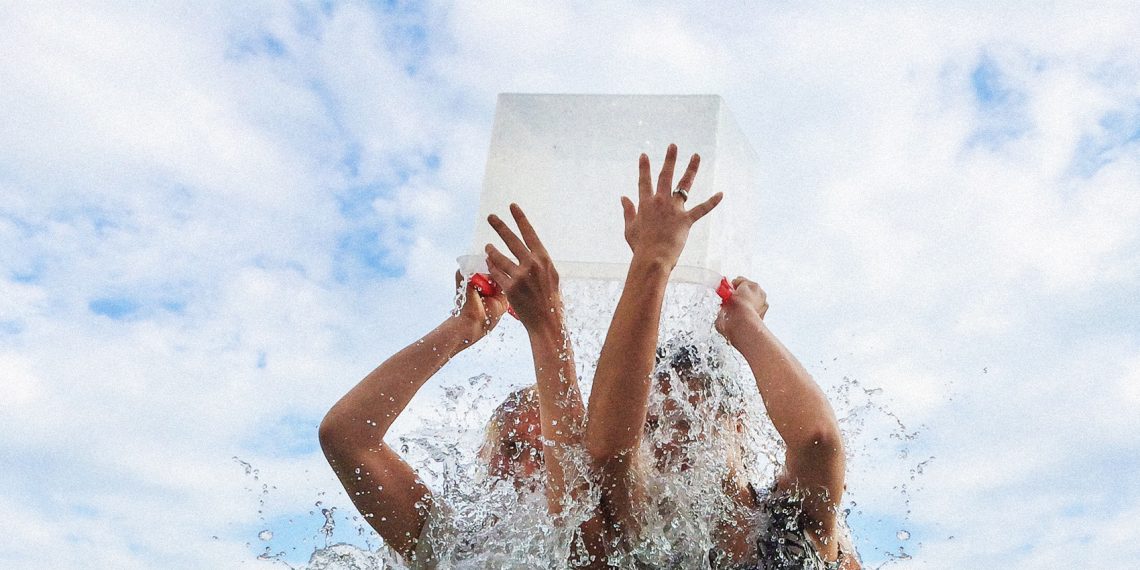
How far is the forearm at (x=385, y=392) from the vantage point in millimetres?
3283

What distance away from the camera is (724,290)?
3492 millimetres

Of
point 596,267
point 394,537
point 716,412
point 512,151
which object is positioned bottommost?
point 394,537

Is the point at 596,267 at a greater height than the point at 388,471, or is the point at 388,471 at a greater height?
the point at 596,267

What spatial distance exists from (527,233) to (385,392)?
75 centimetres

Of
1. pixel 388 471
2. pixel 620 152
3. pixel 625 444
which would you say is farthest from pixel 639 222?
pixel 388 471

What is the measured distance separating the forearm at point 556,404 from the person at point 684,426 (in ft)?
0.30

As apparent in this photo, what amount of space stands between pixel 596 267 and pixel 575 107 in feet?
2.03

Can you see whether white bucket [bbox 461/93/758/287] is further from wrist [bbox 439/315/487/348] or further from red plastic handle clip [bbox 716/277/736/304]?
wrist [bbox 439/315/487/348]

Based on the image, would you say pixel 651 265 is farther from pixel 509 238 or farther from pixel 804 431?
pixel 804 431

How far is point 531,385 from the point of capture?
352cm

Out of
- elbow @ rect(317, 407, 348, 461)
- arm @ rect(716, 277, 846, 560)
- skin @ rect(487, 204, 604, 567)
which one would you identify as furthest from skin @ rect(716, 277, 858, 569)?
elbow @ rect(317, 407, 348, 461)

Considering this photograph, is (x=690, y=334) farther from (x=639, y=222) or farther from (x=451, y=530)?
(x=451, y=530)

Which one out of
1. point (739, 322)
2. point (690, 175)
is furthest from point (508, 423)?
point (690, 175)

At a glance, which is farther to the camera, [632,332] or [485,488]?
[485,488]
